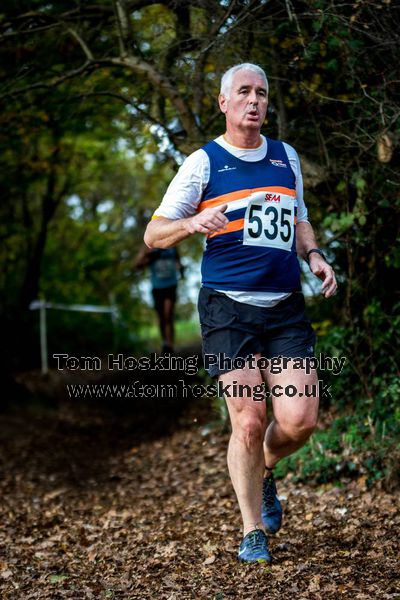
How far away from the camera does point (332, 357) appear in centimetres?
579

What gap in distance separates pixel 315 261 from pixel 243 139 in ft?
2.34

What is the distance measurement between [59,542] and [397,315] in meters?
2.74

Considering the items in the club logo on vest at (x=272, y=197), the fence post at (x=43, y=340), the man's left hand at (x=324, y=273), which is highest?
the club logo on vest at (x=272, y=197)

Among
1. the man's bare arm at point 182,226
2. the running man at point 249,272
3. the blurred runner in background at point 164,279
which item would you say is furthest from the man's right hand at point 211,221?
the blurred runner in background at point 164,279

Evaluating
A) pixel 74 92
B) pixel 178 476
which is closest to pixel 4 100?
pixel 74 92

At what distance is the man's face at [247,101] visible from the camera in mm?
3744

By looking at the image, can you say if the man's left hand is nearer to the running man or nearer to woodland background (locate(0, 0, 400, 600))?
the running man

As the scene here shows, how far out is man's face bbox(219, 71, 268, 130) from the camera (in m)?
3.74

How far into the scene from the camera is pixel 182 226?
352 centimetres

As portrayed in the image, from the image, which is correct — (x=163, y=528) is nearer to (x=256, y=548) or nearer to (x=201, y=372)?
(x=256, y=548)

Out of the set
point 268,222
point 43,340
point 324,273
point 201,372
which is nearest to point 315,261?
point 324,273

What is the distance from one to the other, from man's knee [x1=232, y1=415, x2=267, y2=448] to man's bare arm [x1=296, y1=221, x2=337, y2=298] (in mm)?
700

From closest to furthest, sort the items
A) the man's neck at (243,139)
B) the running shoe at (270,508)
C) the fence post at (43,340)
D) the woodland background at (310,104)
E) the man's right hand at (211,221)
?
the man's right hand at (211,221), the man's neck at (243,139), the running shoe at (270,508), the woodland background at (310,104), the fence post at (43,340)

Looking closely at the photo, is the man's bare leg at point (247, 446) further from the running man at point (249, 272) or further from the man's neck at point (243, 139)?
the man's neck at point (243, 139)
